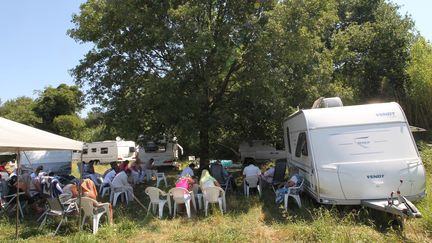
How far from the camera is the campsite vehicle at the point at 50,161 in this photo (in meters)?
16.8

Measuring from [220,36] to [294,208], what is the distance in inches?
244

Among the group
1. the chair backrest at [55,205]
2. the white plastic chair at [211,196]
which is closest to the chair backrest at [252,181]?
the white plastic chair at [211,196]

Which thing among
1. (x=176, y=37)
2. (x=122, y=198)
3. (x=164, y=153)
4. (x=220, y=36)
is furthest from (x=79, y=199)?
(x=164, y=153)

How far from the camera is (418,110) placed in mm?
21594

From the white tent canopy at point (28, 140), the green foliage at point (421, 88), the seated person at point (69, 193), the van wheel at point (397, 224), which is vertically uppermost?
the green foliage at point (421, 88)

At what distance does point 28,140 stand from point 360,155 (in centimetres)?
661

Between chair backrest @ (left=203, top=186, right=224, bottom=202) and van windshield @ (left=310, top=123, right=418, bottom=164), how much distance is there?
2.48 m

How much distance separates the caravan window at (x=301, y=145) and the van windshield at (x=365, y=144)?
70 cm

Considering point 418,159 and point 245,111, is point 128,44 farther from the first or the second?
point 418,159

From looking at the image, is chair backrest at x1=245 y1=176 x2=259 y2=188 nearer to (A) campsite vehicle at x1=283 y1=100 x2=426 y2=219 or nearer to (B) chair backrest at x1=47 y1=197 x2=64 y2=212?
(A) campsite vehicle at x1=283 y1=100 x2=426 y2=219

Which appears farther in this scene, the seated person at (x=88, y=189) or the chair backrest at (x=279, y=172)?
the chair backrest at (x=279, y=172)

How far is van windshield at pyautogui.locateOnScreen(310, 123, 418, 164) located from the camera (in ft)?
27.3

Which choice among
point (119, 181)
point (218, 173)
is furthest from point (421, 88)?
point (119, 181)

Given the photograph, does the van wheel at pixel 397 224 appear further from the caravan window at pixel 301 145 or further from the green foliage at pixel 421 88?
the green foliage at pixel 421 88
